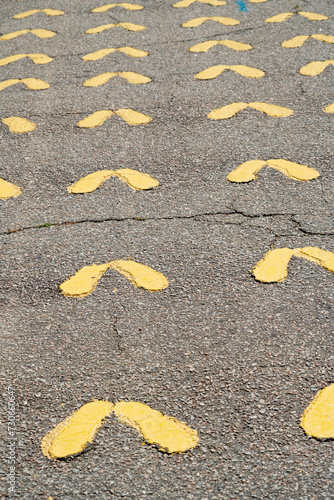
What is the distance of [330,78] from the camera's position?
4.36 meters

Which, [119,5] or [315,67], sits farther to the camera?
[119,5]

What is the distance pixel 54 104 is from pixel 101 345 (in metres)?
2.55

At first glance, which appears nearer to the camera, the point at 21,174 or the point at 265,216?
the point at 265,216

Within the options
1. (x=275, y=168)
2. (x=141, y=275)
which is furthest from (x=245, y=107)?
(x=141, y=275)

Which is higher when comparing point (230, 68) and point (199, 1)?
point (199, 1)

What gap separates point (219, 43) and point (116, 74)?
3.47 ft

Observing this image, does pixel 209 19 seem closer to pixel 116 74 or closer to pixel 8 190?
pixel 116 74

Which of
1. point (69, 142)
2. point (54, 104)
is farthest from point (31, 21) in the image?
point (69, 142)

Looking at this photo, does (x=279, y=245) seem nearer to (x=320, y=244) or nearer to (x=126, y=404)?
(x=320, y=244)

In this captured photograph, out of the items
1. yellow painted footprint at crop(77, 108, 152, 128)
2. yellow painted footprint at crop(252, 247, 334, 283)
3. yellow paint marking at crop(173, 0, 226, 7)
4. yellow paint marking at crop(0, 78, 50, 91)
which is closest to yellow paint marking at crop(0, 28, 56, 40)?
yellow paint marking at crop(0, 78, 50, 91)

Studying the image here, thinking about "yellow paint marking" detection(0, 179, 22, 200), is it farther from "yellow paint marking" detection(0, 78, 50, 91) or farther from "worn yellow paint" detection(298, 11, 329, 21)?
"worn yellow paint" detection(298, 11, 329, 21)

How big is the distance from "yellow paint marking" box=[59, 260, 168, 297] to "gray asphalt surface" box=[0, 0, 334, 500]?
0.14 feet

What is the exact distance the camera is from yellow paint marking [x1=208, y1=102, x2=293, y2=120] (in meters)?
3.97

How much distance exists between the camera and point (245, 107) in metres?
4.07
